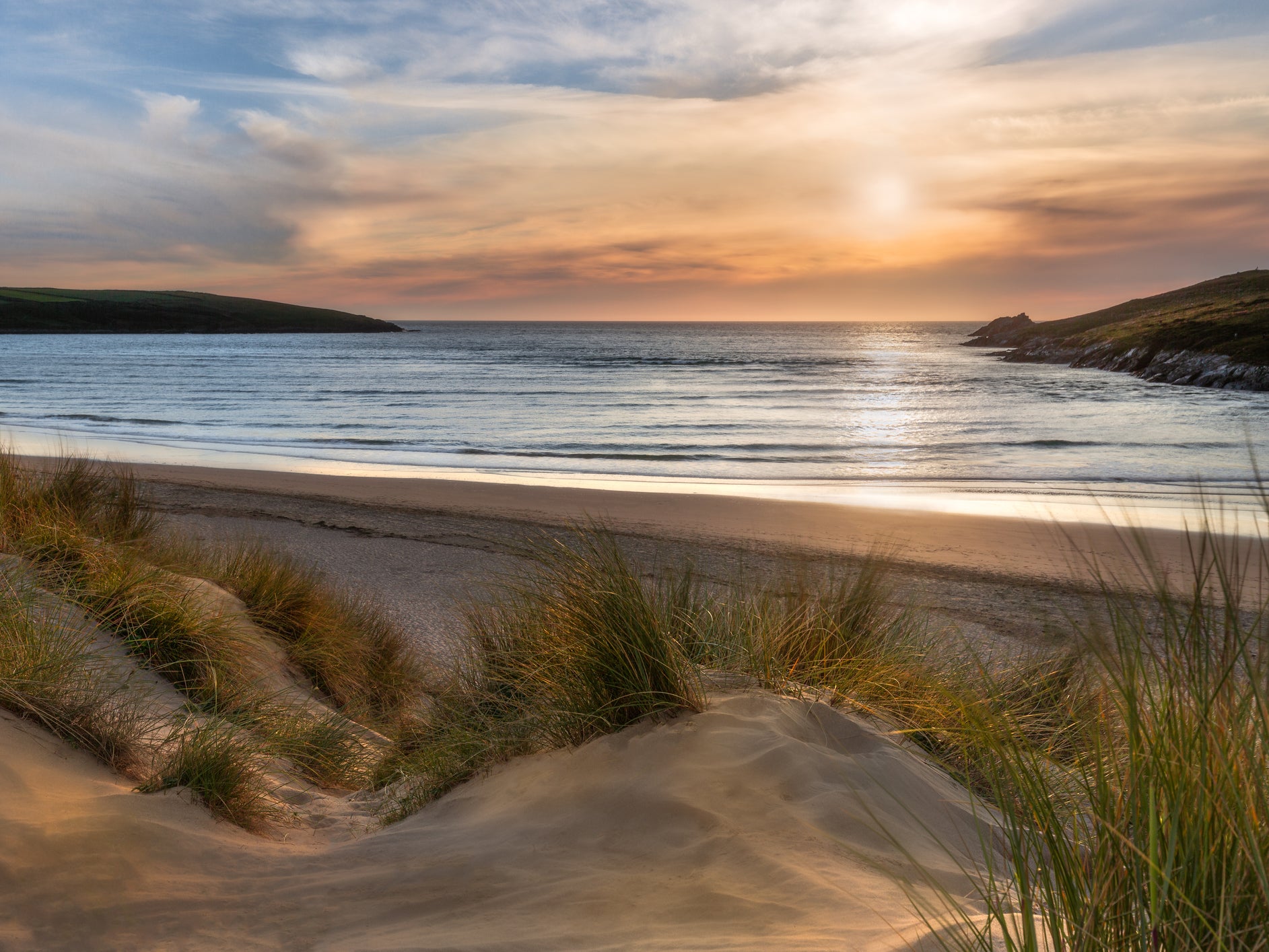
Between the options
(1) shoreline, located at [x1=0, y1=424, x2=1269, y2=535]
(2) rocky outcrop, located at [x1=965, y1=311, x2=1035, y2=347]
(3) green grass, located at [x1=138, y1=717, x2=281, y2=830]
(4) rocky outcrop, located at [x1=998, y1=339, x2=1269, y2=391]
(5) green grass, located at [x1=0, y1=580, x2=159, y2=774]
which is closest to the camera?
(3) green grass, located at [x1=138, y1=717, x2=281, y2=830]

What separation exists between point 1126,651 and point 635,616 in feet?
7.36

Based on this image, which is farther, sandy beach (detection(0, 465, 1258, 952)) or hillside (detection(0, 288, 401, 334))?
hillside (detection(0, 288, 401, 334))

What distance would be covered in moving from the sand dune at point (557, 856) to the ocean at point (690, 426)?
1507 millimetres

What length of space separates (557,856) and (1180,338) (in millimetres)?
53418

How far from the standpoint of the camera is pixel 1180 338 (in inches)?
1825

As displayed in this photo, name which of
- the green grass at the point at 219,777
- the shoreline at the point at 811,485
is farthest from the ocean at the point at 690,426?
the green grass at the point at 219,777

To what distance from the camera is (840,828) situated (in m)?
3.07

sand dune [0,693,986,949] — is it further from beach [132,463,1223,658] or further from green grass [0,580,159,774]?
beach [132,463,1223,658]

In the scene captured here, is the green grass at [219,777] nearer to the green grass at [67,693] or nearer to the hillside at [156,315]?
the green grass at [67,693]

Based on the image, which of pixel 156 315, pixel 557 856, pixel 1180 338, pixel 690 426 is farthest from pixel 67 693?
pixel 156 315

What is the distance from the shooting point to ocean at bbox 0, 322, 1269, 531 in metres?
18.1

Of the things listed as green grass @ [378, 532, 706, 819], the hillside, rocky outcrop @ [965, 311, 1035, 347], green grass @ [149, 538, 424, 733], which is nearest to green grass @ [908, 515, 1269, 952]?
green grass @ [378, 532, 706, 819]

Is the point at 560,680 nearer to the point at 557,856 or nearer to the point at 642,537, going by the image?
the point at 557,856

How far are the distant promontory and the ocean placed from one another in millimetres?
2713
